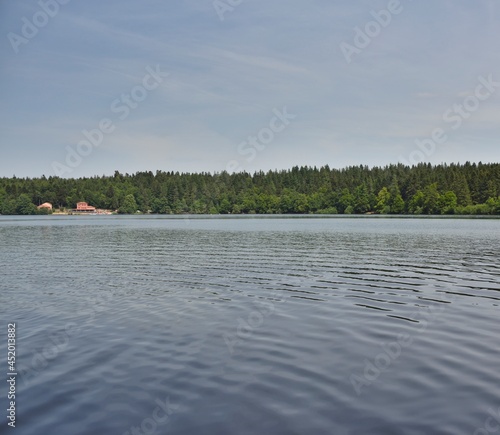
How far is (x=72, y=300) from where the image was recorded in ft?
81.0

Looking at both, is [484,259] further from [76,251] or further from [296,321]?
[76,251]

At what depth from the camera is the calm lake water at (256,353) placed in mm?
10812

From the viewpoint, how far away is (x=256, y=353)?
15.5m

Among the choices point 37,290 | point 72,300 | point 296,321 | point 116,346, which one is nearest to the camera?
point 116,346

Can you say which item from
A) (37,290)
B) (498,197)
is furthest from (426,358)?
(498,197)

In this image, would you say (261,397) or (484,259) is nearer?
(261,397)

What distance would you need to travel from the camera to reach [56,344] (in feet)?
54.7

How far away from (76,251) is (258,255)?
879 inches

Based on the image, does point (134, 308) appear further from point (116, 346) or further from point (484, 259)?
point (484, 259)

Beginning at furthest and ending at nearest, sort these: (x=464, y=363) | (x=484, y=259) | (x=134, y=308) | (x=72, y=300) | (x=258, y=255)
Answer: (x=258, y=255) < (x=484, y=259) < (x=72, y=300) < (x=134, y=308) < (x=464, y=363)

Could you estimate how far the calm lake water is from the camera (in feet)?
35.5

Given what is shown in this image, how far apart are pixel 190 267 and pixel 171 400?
27456mm

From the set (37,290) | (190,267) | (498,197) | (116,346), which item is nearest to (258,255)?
(190,267)

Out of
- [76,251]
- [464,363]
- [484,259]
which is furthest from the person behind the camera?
[76,251]
